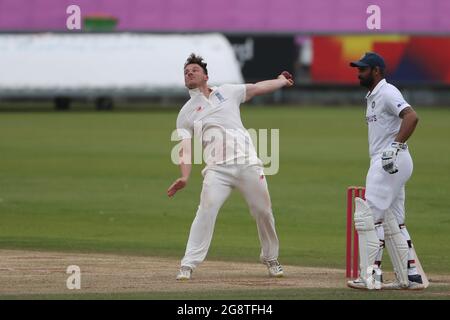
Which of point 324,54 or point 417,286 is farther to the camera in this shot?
point 324,54

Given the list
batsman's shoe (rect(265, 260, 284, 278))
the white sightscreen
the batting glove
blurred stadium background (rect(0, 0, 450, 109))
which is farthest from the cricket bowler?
the white sightscreen

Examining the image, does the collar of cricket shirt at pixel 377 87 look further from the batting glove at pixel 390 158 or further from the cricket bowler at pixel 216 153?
the cricket bowler at pixel 216 153

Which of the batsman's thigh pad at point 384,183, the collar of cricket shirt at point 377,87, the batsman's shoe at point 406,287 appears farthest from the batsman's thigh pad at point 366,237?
the collar of cricket shirt at point 377,87

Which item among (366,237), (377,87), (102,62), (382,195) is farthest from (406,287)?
(102,62)

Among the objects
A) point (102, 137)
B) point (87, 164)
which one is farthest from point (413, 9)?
point (87, 164)

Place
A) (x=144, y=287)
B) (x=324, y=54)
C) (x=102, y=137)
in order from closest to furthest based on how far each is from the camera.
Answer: (x=144, y=287) < (x=102, y=137) < (x=324, y=54)

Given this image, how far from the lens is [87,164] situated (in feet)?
90.2

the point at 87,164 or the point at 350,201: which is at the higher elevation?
the point at 350,201

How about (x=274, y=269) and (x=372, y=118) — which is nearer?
(x=372, y=118)

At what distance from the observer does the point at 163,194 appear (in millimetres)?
22219

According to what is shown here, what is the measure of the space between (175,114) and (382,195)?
37651 mm

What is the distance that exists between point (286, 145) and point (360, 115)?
1533cm

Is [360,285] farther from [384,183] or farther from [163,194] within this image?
[163,194]
